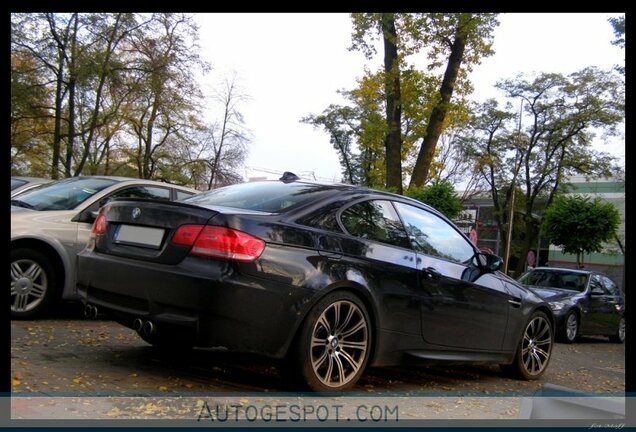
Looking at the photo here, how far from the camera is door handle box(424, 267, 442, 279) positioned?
5199mm

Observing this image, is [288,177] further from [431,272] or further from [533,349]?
[533,349]

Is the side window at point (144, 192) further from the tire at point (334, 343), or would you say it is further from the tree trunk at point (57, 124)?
the tree trunk at point (57, 124)

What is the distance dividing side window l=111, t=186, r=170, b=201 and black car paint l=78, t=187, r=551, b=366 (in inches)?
109

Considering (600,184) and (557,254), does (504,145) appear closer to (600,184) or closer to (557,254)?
(600,184)

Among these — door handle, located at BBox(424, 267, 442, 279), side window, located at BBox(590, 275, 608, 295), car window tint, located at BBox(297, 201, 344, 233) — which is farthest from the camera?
side window, located at BBox(590, 275, 608, 295)

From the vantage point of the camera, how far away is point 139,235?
4516 millimetres

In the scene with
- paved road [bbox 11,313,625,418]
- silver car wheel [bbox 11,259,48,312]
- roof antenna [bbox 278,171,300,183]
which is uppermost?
roof antenna [bbox 278,171,300,183]

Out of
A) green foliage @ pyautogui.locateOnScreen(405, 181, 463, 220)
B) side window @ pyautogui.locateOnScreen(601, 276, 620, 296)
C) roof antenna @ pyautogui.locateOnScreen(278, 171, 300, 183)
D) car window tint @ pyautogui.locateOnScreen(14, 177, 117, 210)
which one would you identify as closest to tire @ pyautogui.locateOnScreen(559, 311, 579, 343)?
side window @ pyautogui.locateOnScreen(601, 276, 620, 296)

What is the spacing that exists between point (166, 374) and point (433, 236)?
252 cm

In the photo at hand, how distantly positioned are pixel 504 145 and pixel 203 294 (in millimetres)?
38793

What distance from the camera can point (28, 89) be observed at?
2338cm

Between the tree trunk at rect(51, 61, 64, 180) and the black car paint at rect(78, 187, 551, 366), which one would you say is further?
the tree trunk at rect(51, 61, 64, 180)

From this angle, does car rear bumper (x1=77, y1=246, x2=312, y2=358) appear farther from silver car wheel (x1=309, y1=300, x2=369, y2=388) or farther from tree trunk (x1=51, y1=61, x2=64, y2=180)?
tree trunk (x1=51, y1=61, x2=64, y2=180)
